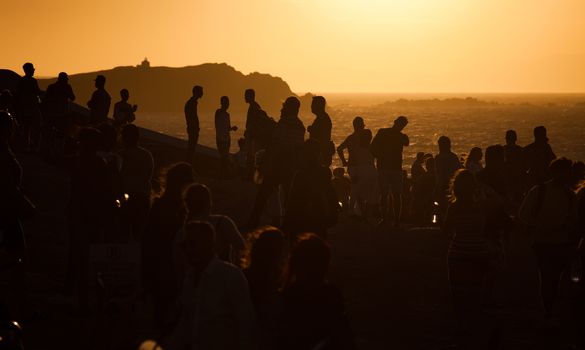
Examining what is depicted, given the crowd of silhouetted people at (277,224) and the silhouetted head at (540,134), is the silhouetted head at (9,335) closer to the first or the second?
the crowd of silhouetted people at (277,224)

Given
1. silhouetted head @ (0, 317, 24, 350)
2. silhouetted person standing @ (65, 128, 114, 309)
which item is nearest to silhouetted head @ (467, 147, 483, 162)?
silhouetted person standing @ (65, 128, 114, 309)

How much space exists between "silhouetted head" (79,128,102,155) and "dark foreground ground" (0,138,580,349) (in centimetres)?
144

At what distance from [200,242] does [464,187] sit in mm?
3734

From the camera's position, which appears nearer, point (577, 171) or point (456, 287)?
point (456, 287)

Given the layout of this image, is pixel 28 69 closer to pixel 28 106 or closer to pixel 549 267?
pixel 28 106

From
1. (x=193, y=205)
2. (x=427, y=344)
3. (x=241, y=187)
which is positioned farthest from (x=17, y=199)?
(x=241, y=187)

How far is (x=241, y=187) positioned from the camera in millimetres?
21031

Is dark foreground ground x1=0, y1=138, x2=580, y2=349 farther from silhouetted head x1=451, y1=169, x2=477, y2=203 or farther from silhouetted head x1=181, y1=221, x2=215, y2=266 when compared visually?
silhouetted head x1=181, y1=221, x2=215, y2=266

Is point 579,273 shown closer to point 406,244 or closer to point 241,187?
point 406,244

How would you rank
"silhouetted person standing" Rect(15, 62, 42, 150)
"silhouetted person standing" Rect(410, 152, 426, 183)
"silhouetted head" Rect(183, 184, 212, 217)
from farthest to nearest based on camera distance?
1. "silhouetted person standing" Rect(410, 152, 426, 183)
2. "silhouetted person standing" Rect(15, 62, 42, 150)
3. "silhouetted head" Rect(183, 184, 212, 217)

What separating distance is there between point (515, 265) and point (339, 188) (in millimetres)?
5474

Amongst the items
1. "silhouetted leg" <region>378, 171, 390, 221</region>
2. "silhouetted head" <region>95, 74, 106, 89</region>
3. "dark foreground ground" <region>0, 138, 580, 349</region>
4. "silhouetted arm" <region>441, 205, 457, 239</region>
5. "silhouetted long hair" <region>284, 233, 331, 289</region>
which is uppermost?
"silhouetted head" <region>95, 74, 106, 89</region>

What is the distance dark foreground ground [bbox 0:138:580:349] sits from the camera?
9.60 m

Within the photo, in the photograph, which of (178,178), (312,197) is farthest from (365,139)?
(178,178)
